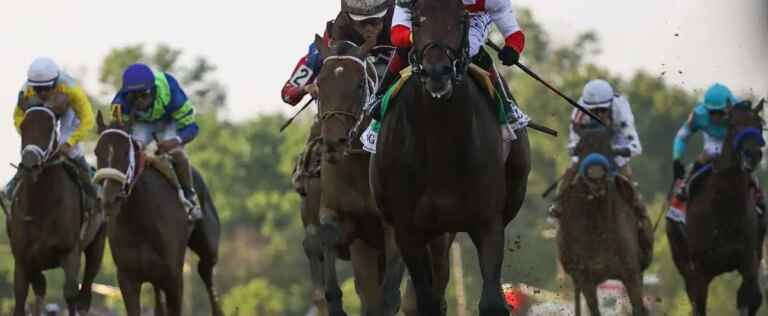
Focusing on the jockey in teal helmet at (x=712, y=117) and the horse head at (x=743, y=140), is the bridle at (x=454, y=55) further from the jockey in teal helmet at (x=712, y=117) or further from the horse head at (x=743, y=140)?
the jockey in teal helmet at (x=712, y=117)

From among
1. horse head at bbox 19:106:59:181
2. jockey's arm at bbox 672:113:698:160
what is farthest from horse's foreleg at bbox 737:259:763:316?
horse head at bbox 19:106:59:181

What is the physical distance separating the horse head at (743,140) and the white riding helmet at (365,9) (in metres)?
4.13

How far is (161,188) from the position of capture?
15.7 metres

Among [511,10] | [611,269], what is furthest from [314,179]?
[611,269]

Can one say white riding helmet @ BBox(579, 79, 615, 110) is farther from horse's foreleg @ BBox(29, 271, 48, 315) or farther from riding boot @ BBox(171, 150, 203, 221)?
horse's foreleg @ BBox(29, 271, 48, 315)

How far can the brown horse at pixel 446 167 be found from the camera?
10.8 m

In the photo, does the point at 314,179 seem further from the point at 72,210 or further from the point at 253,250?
the point at 253,250

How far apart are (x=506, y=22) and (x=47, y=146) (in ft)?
19.7


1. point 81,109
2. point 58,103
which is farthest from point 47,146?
point 81,109

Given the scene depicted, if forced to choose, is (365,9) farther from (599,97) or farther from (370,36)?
(599,97)

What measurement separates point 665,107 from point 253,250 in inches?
579

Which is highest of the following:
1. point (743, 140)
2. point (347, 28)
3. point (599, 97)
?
point (347, 28)

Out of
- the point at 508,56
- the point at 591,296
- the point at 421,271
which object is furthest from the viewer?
the point at 591,296

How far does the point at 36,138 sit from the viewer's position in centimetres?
1633
